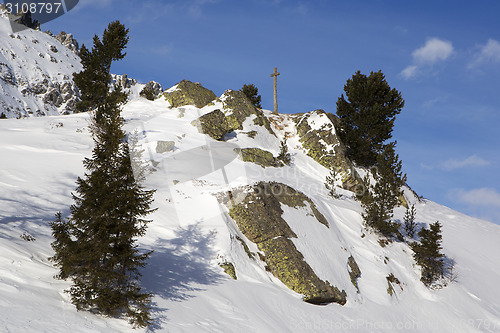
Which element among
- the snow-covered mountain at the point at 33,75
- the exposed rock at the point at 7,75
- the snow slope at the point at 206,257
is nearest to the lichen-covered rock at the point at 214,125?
the snow slope at the point at 206,257

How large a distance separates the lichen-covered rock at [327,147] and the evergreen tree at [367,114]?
1857 millimetres

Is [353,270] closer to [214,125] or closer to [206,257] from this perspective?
[206,257]

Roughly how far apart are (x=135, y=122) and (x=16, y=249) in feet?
60.6

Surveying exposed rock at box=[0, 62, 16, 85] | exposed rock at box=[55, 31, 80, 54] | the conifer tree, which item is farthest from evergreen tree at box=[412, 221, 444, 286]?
exposed rock at box=[55, 31, 80, 54]

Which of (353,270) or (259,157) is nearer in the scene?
(353,270)

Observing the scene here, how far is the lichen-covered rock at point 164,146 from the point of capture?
2113cm

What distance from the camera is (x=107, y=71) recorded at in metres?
28.6

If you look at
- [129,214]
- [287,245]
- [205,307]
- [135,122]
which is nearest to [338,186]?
[287,245]

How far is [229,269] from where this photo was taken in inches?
495

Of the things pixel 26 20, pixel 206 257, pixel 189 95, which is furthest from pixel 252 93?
pixel 26 20

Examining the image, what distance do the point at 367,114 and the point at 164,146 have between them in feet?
63.6

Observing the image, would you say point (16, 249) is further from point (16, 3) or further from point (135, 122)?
point (16, 3)

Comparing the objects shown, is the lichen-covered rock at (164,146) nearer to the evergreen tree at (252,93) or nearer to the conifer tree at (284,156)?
the conifer tree at (284,156)

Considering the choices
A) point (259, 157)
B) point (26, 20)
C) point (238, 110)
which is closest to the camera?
point (259, 157)
